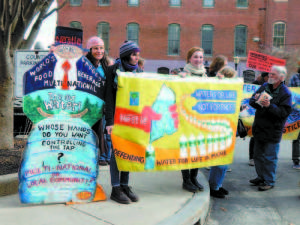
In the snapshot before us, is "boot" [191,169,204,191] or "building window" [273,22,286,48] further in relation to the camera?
"building window" [273,22,286,48]

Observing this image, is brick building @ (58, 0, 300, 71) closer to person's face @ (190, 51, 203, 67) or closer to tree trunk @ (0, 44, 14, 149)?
tree trunk @ (0, 44, 14, 149)

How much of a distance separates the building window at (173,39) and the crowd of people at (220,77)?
2616 centimetres

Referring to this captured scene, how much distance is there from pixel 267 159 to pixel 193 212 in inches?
74.8

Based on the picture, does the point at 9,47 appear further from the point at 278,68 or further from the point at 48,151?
the point at 278,68

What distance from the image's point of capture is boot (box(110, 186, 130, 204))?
3.70 meters

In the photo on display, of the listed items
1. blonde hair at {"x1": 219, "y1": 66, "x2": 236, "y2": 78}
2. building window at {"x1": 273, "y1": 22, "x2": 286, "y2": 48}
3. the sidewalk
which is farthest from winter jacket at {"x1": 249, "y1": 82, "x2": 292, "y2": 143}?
building window at {"x1": 273, "y1": 22, "x2": 286, "y2": 48}

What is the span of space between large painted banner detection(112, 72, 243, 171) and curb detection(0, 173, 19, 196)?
4.52 feet

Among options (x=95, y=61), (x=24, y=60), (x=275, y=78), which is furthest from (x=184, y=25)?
(x=95, y=61)

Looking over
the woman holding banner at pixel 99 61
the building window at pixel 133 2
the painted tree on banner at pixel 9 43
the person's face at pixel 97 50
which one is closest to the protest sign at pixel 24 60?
the painted tree on banner at pixel 9 43

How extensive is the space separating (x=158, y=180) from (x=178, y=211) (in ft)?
4.22

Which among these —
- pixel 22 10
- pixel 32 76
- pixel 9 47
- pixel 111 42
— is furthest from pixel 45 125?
pixel 111 42

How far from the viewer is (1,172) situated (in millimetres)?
4164

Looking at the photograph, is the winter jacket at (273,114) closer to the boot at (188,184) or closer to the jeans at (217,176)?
the jeans at (217,176)

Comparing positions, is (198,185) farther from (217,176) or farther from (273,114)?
(273,114)
